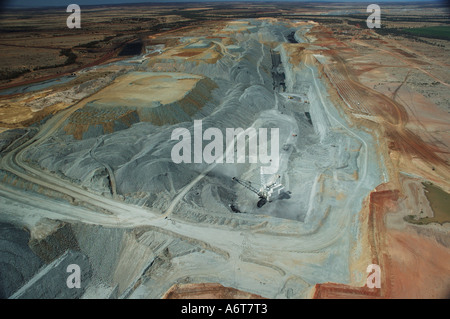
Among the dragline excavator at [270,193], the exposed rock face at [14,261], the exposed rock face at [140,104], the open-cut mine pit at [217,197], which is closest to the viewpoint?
the exposed rock face at [14,261]

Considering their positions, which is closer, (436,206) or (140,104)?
(436,206)

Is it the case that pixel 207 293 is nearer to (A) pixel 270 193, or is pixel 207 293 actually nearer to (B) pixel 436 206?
(A) pixel 270 193

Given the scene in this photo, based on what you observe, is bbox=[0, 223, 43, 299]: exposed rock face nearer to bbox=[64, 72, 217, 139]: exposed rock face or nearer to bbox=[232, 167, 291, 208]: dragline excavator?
bbox=[64, 72, 217, 139]: exposed rock face

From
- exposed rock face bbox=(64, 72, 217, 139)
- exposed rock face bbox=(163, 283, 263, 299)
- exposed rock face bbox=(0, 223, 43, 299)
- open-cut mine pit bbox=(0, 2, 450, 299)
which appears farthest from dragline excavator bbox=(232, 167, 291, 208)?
exposed rock face bbox=(0, 223, 43, 299)

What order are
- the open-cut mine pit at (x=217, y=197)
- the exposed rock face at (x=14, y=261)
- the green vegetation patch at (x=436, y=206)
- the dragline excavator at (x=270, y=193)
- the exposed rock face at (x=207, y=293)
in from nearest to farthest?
the exposed rock face at (x=207, y=293)
the exposed rock face at (x=14, y=261)
the open-cut mine pit at (x=217, y=197)
the green vegetation patch at (x=436, y=206)
the dragline excavator at (x=270, y=193)

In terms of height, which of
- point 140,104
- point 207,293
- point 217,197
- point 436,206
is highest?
point 140,104

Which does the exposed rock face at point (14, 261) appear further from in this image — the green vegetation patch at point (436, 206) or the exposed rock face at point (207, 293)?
the green vegetation patch at point (436, 206)

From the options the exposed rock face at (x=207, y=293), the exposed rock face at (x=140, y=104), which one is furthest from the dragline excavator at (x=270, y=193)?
the exposed rock face at (x=140, y=104)

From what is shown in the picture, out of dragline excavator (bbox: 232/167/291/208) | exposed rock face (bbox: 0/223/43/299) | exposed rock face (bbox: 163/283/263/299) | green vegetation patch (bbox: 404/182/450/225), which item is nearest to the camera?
exposed rock face (bbox: 163/283/263/299)

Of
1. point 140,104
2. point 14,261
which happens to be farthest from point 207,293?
point 140,104
